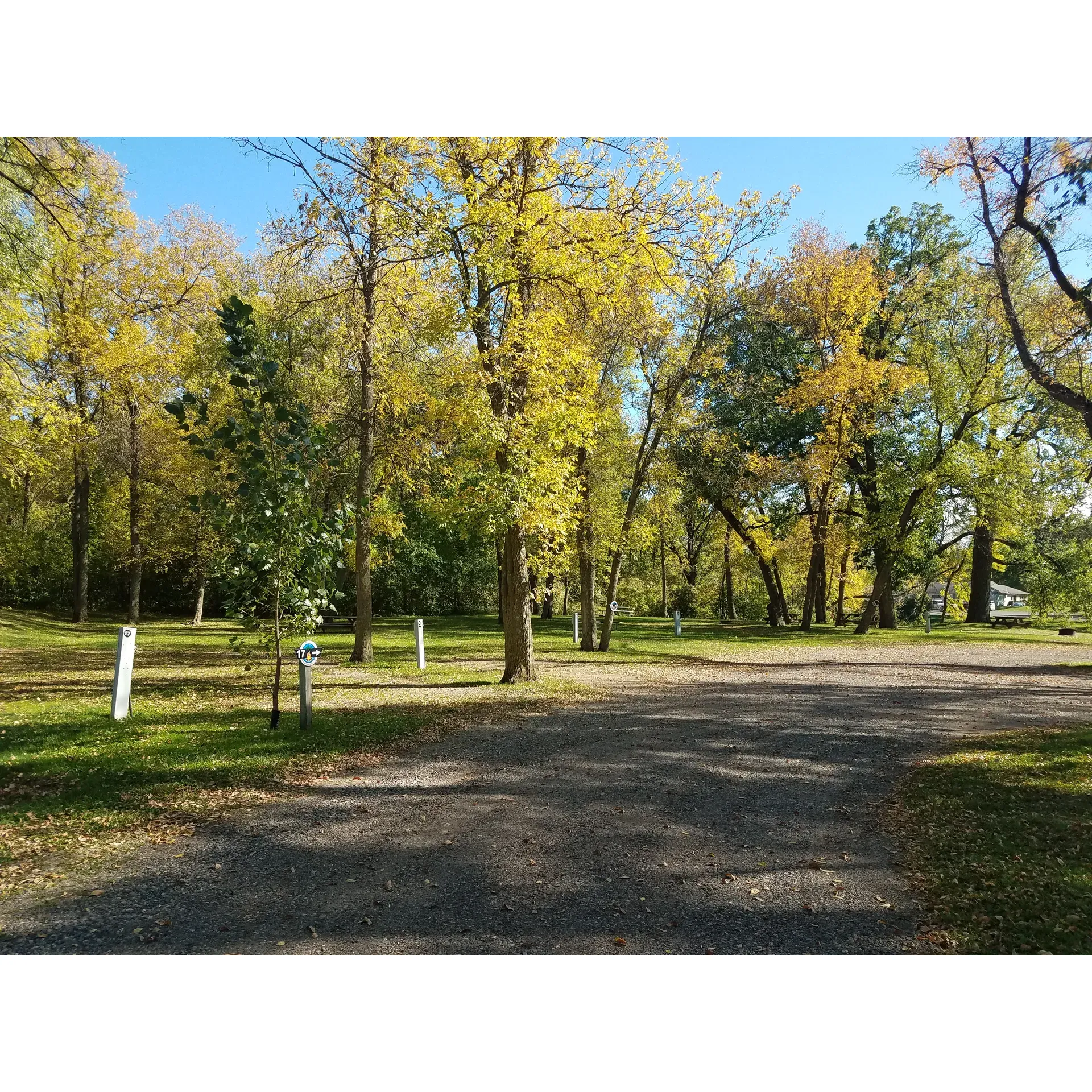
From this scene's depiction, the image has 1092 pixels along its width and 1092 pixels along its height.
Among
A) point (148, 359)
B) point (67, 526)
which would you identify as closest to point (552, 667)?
point (148, 359)

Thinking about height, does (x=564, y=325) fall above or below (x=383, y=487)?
above

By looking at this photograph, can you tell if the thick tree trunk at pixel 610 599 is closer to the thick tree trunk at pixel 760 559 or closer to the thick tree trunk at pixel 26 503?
the thick tree trunk at pixel 760 559

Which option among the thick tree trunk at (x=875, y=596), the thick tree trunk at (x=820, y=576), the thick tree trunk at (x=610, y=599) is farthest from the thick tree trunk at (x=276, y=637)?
the thick tree trunk at (x=875, y=596)

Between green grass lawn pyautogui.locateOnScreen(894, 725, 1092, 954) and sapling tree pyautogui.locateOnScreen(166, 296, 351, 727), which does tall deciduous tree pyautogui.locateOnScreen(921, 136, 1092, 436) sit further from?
sapling tree pyautogui.locateOnScreen(166, 296, 351, 727)

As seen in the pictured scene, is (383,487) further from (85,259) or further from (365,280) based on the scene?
(85,259)

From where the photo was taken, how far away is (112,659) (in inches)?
514

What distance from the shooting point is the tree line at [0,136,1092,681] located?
23.8ft

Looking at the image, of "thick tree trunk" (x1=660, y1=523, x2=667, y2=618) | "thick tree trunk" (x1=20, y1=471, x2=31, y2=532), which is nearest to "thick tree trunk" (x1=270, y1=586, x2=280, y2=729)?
"thick tree trunk" (x1=20, y1=471, x2=31, y2=532)

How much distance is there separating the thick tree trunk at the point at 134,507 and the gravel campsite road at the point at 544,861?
58.0ft

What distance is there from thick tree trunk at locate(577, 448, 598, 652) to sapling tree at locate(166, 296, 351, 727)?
890 cm

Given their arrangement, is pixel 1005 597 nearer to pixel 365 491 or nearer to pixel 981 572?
pixel 981 572

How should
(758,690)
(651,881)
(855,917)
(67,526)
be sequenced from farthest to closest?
(67,526) < (758,690) < (651,881) < (855,917)

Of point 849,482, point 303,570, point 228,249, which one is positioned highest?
point 228,249

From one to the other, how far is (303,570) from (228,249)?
1677cm
